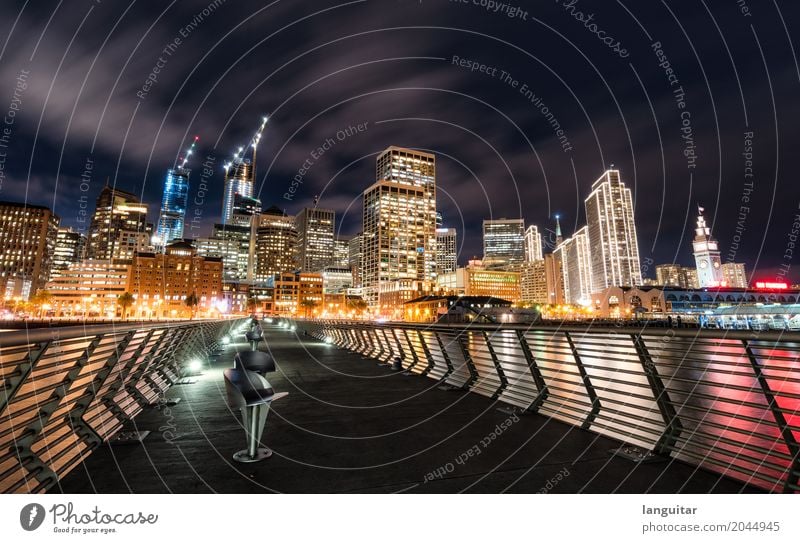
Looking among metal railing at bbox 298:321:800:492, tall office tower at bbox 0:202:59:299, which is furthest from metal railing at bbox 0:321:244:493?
tall office tower at bbox 0:202:59:299

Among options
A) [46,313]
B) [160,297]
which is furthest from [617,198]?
[46,313]

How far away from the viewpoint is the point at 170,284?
505 feet

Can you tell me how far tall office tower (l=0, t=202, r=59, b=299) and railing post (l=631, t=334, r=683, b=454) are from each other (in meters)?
177

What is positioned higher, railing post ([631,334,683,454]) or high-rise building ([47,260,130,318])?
high-rise building ([47,260,130,318])

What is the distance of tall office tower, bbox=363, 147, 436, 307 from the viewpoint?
163 meters

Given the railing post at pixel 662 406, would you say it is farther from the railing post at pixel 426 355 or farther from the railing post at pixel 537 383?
the railing post at pixel 426 355

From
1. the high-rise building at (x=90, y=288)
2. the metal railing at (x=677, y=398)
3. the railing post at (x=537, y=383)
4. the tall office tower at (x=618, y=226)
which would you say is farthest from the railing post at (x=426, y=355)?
the tall office tower at (x=618, y=226)

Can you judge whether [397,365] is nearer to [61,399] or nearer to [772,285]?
[61,399]

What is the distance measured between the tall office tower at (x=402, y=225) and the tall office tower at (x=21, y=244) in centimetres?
12148

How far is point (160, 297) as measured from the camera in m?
151

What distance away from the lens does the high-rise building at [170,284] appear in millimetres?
151750

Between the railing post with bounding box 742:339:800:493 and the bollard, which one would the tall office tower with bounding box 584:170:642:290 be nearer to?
the bollard
